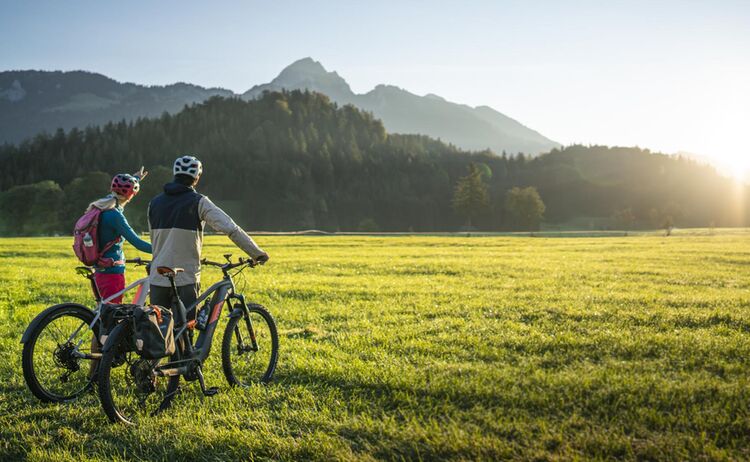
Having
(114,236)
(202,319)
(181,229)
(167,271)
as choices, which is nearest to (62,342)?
(114,236)

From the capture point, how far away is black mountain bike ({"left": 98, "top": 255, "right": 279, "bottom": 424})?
20.8 ft

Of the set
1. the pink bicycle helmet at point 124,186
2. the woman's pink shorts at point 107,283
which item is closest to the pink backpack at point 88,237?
the woman's pink shorts at point 107,283

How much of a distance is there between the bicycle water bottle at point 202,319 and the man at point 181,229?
12.0 inches

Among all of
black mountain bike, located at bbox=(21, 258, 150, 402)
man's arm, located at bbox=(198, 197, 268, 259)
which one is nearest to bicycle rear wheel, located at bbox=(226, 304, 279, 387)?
man's arm, located at bbox=(198, 197, 268, 259)

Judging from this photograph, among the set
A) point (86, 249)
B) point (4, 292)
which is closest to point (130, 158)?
point (4, 292)

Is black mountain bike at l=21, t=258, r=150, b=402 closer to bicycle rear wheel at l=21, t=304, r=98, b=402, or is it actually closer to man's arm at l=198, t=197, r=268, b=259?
bicycle rear wheel at l=21, t=304, r=98, b=402

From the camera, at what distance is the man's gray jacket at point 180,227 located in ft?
22.9

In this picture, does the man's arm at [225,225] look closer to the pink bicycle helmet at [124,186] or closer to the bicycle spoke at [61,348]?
the pink bicycle helmet at [124,186]

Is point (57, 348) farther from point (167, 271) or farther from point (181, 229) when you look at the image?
point (181, 229)

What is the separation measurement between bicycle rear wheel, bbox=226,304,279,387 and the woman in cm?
182

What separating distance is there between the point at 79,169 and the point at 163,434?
693 ft

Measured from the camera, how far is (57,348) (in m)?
7.16

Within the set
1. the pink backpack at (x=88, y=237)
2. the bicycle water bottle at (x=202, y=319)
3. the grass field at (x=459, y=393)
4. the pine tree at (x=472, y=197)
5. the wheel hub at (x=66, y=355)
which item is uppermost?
the pine tree at (x=472, y=197)

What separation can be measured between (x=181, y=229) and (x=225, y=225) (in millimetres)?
663
